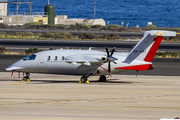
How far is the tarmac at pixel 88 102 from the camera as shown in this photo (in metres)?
16.5

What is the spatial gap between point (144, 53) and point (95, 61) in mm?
4140

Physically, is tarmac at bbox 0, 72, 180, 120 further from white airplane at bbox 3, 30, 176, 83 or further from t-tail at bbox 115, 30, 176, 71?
white airplane at bbox 3, 30, 176, 83

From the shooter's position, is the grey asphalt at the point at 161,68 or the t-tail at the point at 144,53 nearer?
the t-tail at the point at 144,53

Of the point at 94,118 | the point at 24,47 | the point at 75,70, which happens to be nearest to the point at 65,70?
the point at 75,70

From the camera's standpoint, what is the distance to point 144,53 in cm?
2906

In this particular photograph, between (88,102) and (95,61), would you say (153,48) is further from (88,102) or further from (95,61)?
(88,102)

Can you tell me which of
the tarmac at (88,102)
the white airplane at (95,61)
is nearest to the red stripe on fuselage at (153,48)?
the white airplane at (95,61)

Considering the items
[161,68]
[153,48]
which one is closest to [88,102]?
[153,48]

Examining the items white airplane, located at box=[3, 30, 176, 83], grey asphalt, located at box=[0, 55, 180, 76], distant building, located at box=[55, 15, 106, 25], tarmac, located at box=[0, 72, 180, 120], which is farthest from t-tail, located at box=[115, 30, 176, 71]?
distant building, located at box=[55, 15, 106, 25]

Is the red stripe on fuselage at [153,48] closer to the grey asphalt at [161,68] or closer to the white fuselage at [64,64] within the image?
the white fuselage at [64,64]

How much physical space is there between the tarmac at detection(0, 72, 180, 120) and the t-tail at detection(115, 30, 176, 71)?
231 cm

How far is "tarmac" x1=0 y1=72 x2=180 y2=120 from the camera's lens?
16531mm

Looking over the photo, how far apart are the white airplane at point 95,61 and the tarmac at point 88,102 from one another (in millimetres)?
2686

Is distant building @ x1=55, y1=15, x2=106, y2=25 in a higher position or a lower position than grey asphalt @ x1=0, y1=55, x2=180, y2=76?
higher
